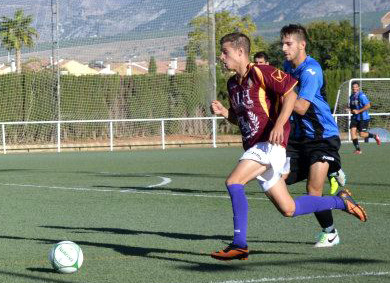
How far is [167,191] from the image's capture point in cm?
1440

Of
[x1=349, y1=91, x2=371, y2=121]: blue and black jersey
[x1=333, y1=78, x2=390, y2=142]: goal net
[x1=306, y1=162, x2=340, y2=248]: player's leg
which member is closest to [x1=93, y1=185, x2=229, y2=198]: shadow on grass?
[x1=306, y1=162, x2=340, y2=248]: player's leg

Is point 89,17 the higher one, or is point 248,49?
point 89,17

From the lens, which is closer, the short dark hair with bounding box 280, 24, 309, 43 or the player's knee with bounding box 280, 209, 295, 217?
the player's knee with bounding box 280, 209, 295, 217

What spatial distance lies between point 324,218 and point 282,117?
120 centimetres

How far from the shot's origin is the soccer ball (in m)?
6.74

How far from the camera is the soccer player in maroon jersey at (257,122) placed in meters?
7.39

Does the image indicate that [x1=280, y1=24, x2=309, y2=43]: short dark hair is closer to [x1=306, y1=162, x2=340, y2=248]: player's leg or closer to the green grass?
[x1=306, y1=162, x2=340, y2=248]: player's leg

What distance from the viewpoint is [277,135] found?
23.8 ft

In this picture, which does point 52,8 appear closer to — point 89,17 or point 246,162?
point 89,17

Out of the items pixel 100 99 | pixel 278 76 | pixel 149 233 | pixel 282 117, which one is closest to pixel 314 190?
pixel 282 117

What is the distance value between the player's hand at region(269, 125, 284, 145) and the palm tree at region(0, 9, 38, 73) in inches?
1245

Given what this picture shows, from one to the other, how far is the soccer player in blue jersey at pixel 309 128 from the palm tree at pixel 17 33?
30.3 meters

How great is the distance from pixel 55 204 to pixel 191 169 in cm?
756

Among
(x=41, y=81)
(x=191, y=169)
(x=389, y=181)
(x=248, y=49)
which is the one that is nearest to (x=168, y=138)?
(x=41, y=81)
